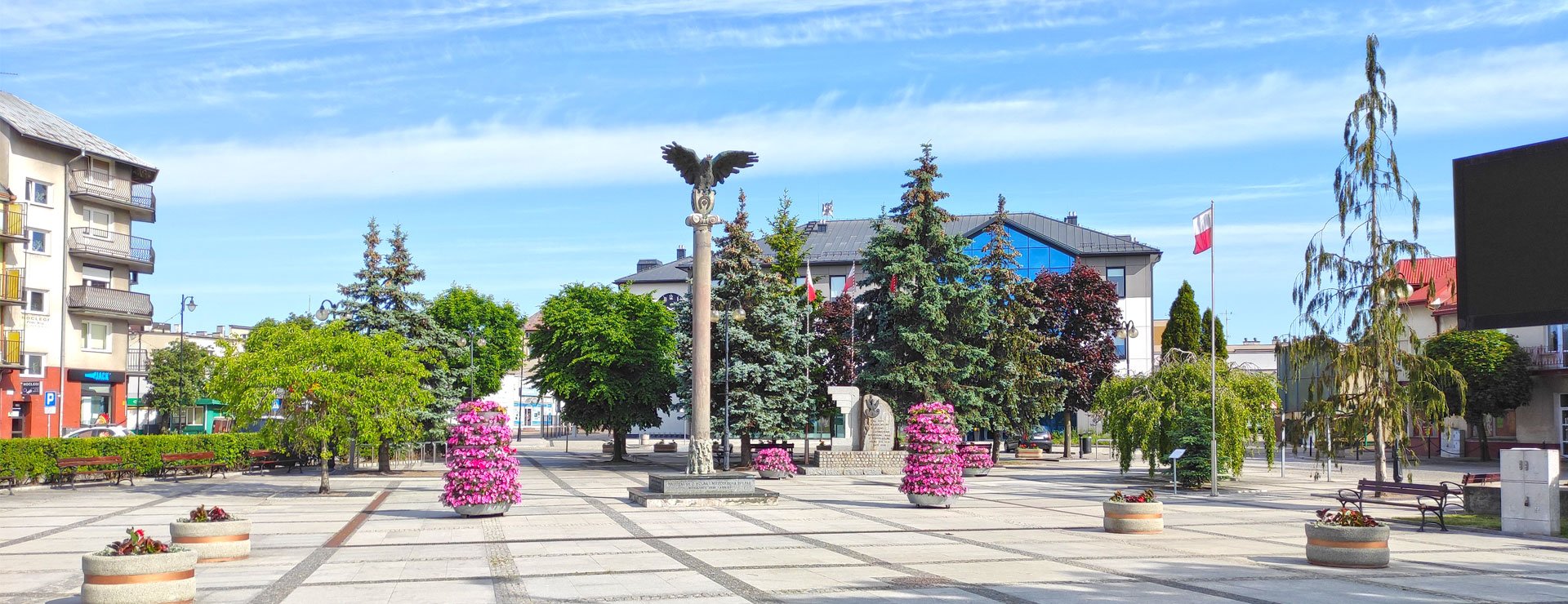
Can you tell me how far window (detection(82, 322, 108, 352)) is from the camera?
4875 centimetres

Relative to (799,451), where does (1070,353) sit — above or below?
above

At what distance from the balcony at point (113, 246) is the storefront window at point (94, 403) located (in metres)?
5.29

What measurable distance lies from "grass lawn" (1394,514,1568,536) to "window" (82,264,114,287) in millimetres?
47720

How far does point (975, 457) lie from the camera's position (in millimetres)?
36906

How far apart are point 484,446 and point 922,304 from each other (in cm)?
2154

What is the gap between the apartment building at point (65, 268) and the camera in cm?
4456

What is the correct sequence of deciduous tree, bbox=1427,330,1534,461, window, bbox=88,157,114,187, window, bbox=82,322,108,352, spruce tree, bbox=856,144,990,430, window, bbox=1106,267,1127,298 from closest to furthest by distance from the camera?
spruce tree, bbox=856,144,990,430
window, bbox=82,322,108,352
window, bbox=88,157,114,187
deciduous tree, bbox=1427,330,1534,461
window, bbox=1106,267,1127,298

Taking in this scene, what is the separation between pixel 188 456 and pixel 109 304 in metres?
17.3

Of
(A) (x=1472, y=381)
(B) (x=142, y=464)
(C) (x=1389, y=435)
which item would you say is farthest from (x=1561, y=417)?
(B) (x=142, y=464)

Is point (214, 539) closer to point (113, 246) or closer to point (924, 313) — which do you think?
point (924, 313)

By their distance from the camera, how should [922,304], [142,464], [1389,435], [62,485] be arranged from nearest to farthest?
[1389,435] < [62,485] < [142,464] < [922,304]

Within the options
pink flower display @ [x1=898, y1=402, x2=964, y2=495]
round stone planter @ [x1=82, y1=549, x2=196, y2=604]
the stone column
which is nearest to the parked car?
the stone column

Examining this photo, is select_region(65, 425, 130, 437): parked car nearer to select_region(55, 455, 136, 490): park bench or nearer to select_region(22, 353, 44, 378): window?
select_region(22, 353, 44, 378): window

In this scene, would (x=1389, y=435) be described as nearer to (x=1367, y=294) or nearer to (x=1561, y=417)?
(x=1367, y=294)
